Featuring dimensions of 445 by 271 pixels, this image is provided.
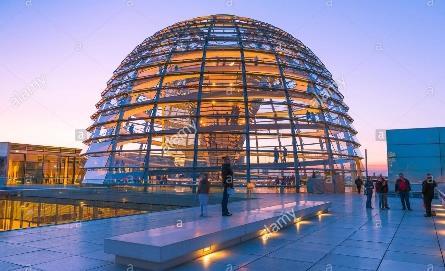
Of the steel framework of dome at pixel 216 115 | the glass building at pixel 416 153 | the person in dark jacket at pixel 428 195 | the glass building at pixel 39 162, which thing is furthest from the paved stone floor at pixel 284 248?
the glass building at pixel 39 162

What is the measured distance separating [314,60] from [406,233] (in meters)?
19.0

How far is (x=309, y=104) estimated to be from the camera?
72.2ft

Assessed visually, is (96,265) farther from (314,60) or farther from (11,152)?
(11,152)

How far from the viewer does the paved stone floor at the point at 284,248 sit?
5.73 meters

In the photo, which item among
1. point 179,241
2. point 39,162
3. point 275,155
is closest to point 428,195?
point 275,155

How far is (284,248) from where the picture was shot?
6992 mm

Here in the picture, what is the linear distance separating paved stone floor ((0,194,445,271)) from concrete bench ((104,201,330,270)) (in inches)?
6.8

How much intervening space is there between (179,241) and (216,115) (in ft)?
44.3

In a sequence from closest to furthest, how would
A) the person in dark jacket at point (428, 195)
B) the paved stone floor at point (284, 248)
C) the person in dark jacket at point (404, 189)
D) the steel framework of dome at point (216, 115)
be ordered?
the paved stone floor at point (284, 248) → the person in dark jacket at point (428, 195) → the person in dark jacket at point (404, 189) → the steel framework of dome at point (216, 115)

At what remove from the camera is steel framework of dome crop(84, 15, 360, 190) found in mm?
18953

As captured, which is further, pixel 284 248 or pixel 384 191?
pixel 384 191

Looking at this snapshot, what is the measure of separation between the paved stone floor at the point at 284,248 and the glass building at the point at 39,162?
37770mm

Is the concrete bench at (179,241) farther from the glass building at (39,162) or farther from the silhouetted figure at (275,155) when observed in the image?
the glass building at (39,162)

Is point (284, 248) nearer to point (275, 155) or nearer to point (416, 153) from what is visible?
point (275, 155)
